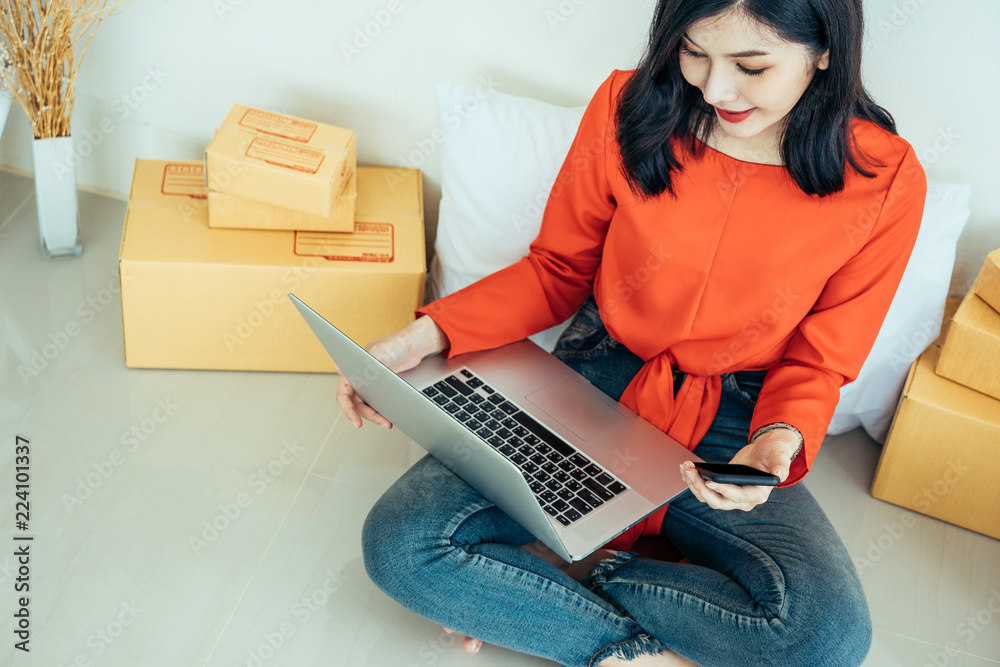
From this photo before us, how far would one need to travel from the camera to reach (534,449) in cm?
120

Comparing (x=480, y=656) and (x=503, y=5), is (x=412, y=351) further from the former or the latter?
(x=503, y=5)

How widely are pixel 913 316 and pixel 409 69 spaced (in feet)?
3.32

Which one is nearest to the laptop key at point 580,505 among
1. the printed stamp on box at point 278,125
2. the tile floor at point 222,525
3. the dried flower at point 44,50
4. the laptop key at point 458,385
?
the laptop key at point 458,385

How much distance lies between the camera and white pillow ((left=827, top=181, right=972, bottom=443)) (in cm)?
148

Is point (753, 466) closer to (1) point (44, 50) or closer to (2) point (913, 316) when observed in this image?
(2) point (913, 316)

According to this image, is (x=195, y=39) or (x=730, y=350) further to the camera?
(x=195, y=39)

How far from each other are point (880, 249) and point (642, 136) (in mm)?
351

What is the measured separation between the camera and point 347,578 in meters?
1.42

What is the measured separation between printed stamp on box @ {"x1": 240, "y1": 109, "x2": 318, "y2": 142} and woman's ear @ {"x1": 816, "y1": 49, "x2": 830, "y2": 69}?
92 cm

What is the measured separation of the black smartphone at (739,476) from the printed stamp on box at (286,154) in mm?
883

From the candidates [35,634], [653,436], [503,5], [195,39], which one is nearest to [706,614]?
[653,436]

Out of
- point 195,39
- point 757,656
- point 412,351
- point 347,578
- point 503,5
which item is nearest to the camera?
point 757,656

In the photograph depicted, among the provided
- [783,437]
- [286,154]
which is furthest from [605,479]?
[286,154]

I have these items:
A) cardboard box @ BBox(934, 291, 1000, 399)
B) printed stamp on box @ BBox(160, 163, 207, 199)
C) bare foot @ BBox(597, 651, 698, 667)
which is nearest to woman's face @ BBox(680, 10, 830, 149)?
cardboard box @ BBox(934, 291, 1000, 399)
